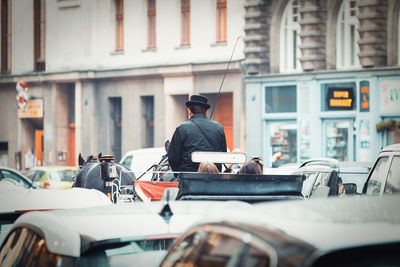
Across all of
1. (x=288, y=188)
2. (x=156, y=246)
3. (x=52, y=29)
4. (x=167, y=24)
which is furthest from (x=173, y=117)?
(x=156, y=246)

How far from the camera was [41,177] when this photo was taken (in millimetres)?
21156

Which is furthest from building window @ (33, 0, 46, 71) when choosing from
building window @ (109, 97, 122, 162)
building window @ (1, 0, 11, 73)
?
building window @ (109, 97, 122, 162)

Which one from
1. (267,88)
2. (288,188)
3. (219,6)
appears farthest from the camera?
(219,6)

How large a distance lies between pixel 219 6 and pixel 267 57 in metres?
3.90

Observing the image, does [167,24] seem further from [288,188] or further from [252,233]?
[252,233]

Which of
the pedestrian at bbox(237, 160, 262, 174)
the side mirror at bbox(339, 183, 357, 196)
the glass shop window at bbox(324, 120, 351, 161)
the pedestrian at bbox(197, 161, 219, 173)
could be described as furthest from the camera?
the glass shop window at bbox(324, 120, 351, 161)

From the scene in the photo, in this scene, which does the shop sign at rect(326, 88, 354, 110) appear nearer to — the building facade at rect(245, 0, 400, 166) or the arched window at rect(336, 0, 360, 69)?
the building facade at rect(245, 0, 400, 166)

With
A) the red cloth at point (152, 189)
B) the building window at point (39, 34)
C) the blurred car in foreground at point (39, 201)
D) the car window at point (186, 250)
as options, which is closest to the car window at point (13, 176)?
the red cloth at point (152, 189)

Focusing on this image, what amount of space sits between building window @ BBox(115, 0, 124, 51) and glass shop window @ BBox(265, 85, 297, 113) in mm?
8881

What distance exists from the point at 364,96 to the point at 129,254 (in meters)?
20.0

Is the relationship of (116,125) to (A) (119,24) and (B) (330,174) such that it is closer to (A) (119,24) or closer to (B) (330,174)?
(A) (119,24)

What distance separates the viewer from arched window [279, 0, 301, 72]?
82.7 feet

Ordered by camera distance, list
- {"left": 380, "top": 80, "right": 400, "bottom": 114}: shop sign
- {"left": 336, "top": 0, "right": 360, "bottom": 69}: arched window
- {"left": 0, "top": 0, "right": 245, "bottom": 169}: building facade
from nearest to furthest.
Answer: {"left": 380, "top": 80, "right": 400, "bottom": 114}: shop sign, {"left": 336, "top": 0, "right": 360, "bottom": 69}: arched window, {"left": 0, "top": 0, "right": 245, "bottom": 169}: building facade

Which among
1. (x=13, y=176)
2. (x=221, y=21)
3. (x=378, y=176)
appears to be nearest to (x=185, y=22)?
(x=221, y=21)
